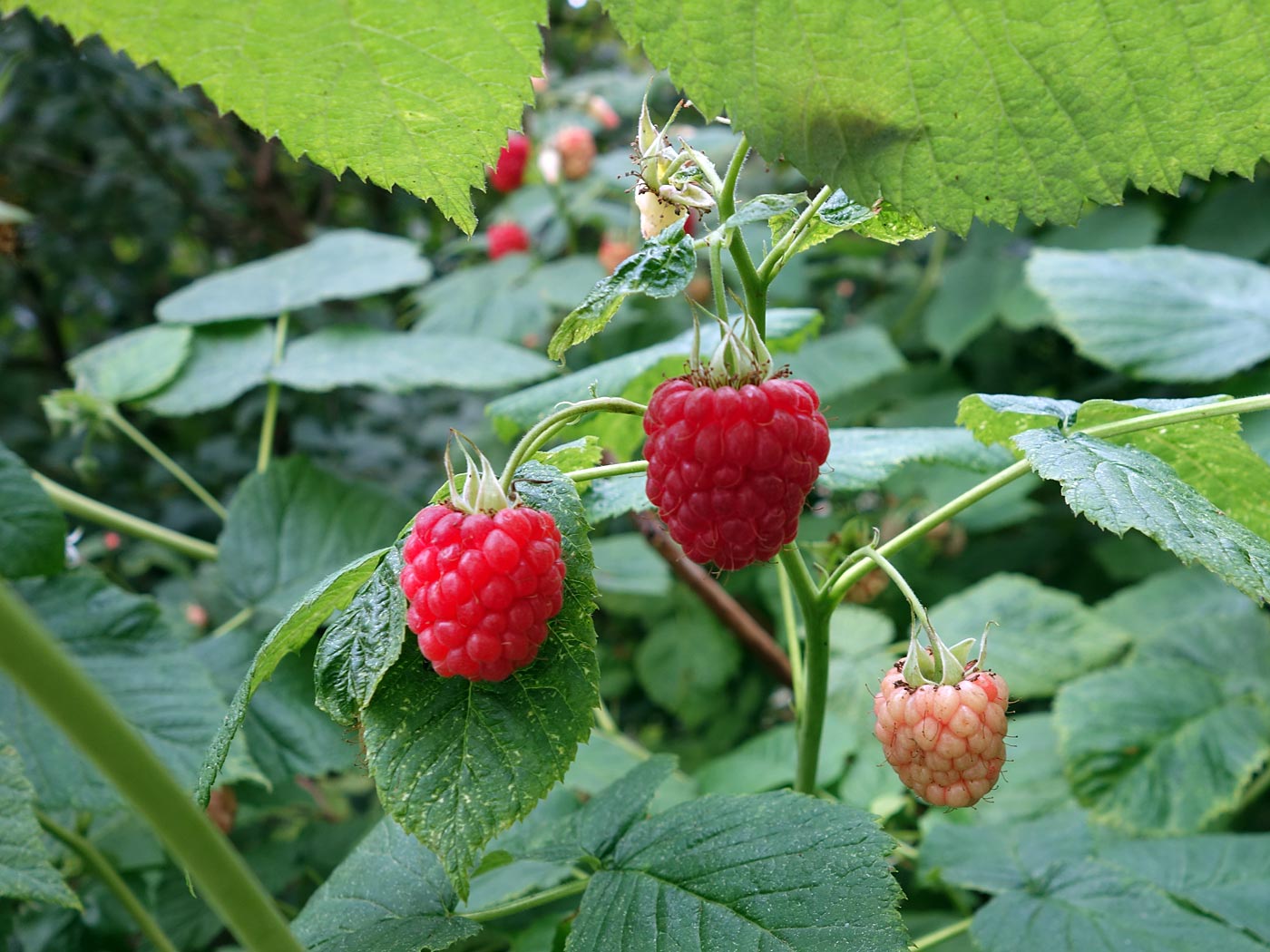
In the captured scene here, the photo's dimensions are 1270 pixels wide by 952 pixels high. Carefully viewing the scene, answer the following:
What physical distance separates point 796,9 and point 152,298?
2727 millimetres

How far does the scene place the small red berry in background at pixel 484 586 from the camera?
57 centimetres

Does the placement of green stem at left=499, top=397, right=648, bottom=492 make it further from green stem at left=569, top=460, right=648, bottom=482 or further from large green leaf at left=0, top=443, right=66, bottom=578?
large green leaf at left=0, top=443, right=66, bottom=578

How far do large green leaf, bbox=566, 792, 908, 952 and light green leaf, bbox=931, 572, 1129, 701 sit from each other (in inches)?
33.2

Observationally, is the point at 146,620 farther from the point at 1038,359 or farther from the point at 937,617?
the point at 1038,359

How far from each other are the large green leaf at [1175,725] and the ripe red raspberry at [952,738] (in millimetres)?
708

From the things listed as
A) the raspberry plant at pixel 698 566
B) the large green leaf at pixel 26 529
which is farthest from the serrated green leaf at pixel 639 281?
the large green leaf at pixel 26 529

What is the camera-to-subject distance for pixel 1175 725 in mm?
1342

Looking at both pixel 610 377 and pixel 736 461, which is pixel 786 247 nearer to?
pixel 736 461

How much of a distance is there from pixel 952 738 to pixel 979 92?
0.38 metres

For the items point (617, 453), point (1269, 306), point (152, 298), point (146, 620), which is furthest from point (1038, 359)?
point (152, 298)

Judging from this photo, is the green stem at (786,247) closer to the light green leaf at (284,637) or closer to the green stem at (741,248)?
the green stem at (741,248)

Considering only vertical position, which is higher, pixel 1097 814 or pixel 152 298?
pixel 152 298

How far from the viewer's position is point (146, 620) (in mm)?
1193

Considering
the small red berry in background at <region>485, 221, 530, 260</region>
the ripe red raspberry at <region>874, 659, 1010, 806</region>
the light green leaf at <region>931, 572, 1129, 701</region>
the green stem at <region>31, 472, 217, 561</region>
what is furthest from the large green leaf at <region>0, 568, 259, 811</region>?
the small red berry in background at <region>485, 221, 530, 260</region>
